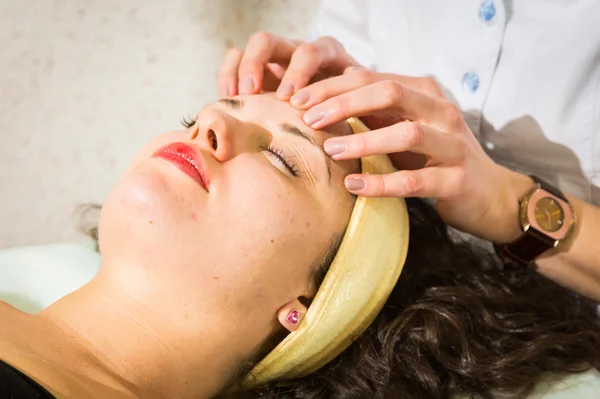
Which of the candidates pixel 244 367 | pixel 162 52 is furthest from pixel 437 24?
pixel 162 52

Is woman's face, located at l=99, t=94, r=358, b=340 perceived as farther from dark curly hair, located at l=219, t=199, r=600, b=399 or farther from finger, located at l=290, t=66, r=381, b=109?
dark curly hair, located at l=219, t=199, r=600, b=399

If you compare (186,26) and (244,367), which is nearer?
(244,367)

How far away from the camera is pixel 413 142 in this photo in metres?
0.99

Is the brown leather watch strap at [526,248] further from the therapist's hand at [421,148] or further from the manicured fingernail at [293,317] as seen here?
the manicured fingernail at [293,317]

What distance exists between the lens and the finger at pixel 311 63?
1167 millimetres

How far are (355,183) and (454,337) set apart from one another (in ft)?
1.41

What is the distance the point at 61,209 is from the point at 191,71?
737 millimetres

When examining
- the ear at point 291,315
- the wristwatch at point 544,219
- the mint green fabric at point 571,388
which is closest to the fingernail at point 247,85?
the ear at point 291,315

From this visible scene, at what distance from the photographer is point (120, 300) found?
1025 millimetres

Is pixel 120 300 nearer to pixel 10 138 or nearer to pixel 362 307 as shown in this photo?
pixel 362 307

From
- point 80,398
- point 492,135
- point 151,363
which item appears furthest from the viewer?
point 492,135

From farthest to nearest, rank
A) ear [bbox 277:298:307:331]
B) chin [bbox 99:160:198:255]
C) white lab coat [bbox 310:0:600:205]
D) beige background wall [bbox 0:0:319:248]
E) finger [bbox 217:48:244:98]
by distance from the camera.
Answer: beige background wall [bbox 0:0:319:248] → finger [bbox 217:48:244:98] → white lab coat [bbox 310:0:600:205] → ear [bbox 277:298:307:331] → chin [bbox 99:160:198:255]

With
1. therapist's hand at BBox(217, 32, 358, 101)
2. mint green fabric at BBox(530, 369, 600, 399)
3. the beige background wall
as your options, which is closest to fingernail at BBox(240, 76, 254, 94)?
therapist's hand at BBox(217, 32, 358, 101)

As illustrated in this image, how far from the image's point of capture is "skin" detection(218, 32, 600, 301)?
3.33ft
